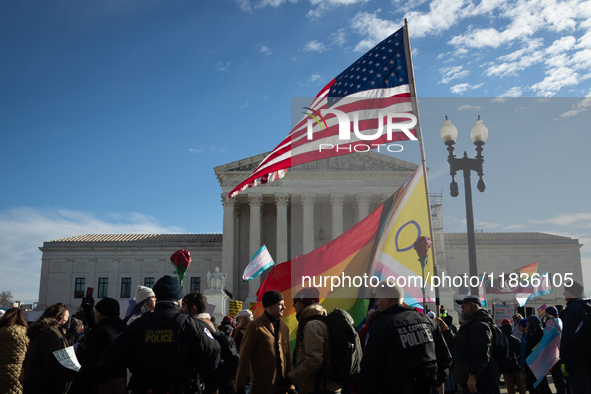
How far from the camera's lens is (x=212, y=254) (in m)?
46.5

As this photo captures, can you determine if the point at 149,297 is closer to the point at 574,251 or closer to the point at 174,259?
the point at 174,259

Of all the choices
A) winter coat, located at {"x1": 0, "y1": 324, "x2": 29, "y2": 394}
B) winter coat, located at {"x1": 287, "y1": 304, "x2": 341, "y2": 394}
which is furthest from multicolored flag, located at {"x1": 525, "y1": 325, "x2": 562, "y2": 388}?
winter coat, located at {"x1": 0, "y1": 324, "x2": 29, "y2": 394}

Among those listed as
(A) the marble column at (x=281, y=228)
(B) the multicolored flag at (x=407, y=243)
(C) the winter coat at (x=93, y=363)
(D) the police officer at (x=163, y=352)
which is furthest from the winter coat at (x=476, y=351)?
(A) the marble column at (x=281, y=228)

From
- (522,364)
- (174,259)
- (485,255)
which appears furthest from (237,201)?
(522,364)

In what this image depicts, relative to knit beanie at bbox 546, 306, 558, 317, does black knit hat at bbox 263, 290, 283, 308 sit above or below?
above

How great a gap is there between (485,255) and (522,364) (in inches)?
1557

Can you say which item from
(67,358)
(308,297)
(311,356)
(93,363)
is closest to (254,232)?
(308,297)

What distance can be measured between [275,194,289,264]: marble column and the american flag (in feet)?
105

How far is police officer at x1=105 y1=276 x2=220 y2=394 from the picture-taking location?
167 inches

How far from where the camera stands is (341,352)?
17.1ft

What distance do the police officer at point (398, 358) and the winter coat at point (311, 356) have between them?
0.75 metres

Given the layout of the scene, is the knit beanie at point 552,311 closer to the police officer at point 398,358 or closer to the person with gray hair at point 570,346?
the person with gray hair at point 570,346

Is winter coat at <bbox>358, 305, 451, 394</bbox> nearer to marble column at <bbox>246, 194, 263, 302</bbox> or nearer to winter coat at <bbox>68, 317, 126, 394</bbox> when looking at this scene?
winter coat at <bbox>68, 317, 126, 394</bbox>

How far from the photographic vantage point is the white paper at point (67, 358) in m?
5.54
